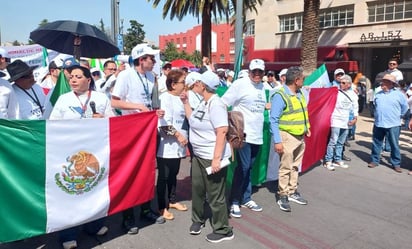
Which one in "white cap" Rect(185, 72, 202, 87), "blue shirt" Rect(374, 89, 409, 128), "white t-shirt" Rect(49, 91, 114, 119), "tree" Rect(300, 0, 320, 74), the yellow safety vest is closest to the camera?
"white t-shirt" Rect(49, 91, 114, 119)

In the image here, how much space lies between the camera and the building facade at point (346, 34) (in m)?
20.5

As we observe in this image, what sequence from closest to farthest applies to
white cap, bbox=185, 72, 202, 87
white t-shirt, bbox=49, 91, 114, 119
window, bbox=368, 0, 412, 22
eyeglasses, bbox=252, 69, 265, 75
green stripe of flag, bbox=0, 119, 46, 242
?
green stripe of flag, bbox=0, 119, 46, 242, white t-shirt, bbox=49, 91, 114, 119, white cap, bbox=185, 72, 202, 87, eyeglasses, bbox=252, 69, 265, 75, window, bbox=368, 0, 412, 22

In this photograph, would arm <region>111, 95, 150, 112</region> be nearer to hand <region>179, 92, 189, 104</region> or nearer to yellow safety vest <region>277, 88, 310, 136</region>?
hand <region>179, 92, 189, 104</region>

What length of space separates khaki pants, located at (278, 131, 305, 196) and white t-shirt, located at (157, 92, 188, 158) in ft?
4.56

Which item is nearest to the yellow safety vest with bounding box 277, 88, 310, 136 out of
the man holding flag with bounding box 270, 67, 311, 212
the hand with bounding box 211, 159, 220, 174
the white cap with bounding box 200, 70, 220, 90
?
the man holding flag with bounding box 270, 67, 311, 212

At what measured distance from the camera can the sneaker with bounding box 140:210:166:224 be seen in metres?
4.08

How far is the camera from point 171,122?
383 centimetres

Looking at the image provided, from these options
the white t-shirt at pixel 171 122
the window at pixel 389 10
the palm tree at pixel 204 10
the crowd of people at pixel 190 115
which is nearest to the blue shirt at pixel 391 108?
the crowd of people at pixel 190 115

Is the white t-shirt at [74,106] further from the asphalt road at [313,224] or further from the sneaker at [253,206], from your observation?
the sneaker at [253,206]

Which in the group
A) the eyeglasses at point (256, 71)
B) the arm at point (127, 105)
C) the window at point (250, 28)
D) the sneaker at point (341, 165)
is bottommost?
the sneaker at point (341, 165)

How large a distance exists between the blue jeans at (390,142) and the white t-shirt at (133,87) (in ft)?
15.0

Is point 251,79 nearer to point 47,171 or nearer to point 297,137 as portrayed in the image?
point 297,137

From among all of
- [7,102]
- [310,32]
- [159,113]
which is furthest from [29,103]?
[310,32]

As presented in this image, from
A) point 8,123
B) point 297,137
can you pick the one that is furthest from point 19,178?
point 297,137
